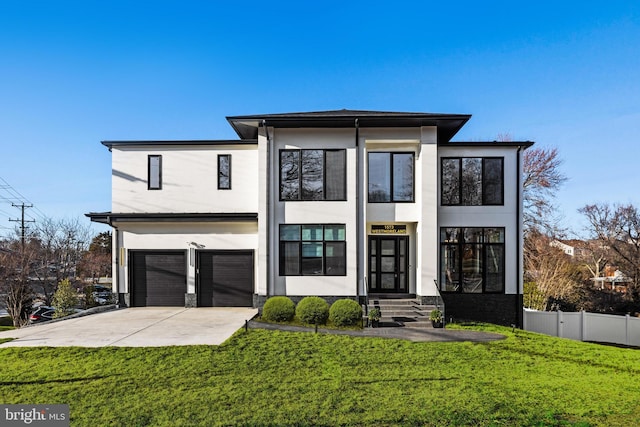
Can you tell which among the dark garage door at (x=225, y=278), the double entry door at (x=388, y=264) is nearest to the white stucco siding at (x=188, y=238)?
the dark garage door at (x=225, y=278)

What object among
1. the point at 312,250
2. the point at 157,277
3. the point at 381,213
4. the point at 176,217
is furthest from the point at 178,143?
the point at 381,213

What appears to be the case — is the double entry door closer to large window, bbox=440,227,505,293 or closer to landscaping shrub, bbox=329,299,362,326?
large window, bbox=440,227,505,293

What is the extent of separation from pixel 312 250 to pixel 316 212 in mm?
1324

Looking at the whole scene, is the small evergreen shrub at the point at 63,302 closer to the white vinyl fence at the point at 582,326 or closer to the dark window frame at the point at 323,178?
the dark window frame at the point at 323,178

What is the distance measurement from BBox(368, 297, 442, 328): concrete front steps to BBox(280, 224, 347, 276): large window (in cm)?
174

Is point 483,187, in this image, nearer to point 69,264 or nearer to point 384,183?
point 384,183

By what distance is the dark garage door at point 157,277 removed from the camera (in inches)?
570

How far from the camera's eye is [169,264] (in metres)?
14.5

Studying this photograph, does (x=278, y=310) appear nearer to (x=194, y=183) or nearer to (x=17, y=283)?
(x=194, y=183)

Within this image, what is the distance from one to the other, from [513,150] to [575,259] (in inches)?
912

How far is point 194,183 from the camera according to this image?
560 inches

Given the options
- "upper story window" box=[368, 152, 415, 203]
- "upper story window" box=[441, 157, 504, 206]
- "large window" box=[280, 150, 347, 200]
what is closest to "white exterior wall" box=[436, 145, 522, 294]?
"upper story window" box=[441, 157, 504, 206]

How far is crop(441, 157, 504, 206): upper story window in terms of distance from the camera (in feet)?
43.6

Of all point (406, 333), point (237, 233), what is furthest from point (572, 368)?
point (237, 233)
